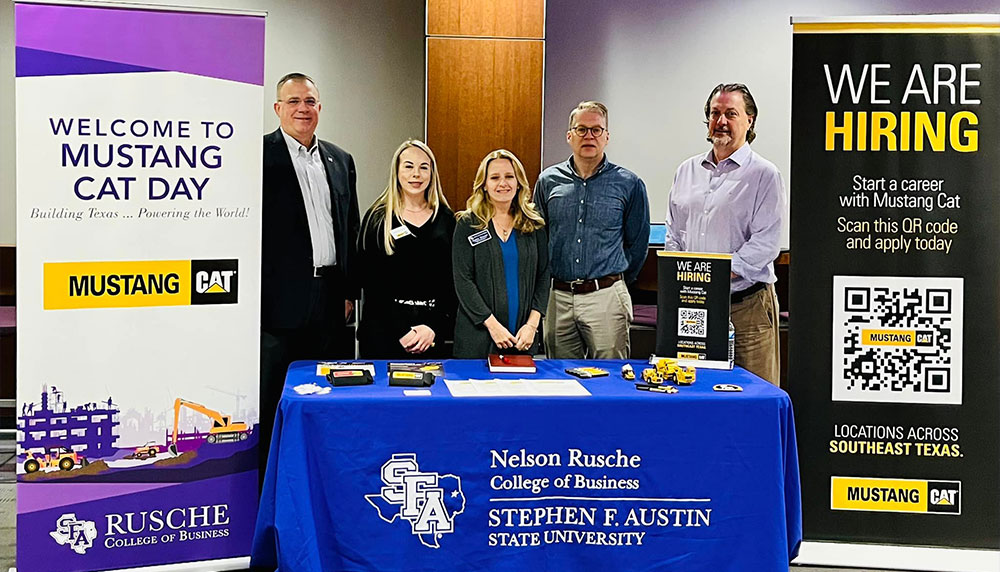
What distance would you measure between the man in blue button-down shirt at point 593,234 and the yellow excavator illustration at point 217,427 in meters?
1.37

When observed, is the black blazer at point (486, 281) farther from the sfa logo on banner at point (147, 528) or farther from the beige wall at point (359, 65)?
the beige wall at point (359, 65)

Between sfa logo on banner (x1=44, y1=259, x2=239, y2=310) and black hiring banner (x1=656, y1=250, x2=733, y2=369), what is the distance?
146 centimetres

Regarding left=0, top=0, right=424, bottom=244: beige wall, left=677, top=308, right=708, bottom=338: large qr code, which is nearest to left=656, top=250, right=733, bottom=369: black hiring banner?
left=677, top=308, right=708, bottom=338: large qr code

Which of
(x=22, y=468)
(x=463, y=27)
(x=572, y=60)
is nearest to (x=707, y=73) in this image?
(x=572, y=60)

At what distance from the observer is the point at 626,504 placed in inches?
103

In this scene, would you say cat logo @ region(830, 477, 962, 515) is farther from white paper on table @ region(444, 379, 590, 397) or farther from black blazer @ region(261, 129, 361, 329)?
black blazer @ region(261, 129, 361, 329)

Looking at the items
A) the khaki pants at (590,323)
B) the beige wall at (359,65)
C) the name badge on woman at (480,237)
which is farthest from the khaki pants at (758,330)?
the beige wall at (359,65)

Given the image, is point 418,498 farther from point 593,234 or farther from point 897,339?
point 897,339

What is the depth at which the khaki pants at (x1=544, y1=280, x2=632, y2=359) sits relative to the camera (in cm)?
361

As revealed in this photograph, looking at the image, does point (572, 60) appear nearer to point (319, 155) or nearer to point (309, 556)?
point (319, 155)

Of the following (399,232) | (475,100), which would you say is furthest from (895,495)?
(475,100)

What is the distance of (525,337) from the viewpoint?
3357mm

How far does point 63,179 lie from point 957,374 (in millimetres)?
2980

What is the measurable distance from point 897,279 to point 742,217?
677mm
